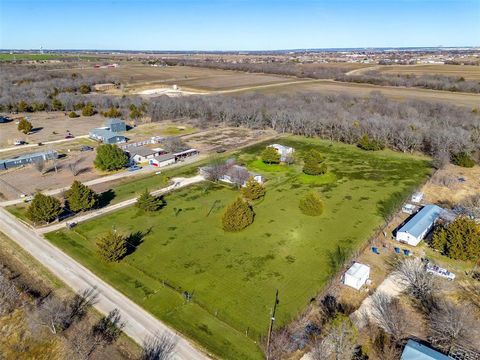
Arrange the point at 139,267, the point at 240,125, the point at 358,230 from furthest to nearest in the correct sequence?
the point at 240,125 < the point at 358,230 < the point at 139,267

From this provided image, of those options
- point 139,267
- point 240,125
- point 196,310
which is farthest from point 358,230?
Answer: point 240,125

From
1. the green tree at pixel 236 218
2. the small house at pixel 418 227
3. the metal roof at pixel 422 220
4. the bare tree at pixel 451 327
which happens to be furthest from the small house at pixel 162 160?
the bare tree at pixel 451 327

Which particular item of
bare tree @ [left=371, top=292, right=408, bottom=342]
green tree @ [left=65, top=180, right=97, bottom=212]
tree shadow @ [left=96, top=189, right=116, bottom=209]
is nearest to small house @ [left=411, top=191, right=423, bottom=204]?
bare tree @ [left=371, top=292, right=408, bottom=342]

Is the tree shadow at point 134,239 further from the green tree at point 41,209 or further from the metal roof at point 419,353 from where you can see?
the metal roof at point 419,353

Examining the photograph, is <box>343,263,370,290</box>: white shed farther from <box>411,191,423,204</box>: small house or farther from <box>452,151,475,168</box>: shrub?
<box>452,151,475,168</box>: shrub

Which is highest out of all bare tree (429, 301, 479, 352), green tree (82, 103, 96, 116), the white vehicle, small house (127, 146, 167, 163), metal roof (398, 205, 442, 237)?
bare tree (429, 301, 479, 352)

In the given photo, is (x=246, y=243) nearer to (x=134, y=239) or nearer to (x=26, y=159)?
(x=134, y=239)

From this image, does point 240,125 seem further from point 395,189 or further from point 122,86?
point 122,86
